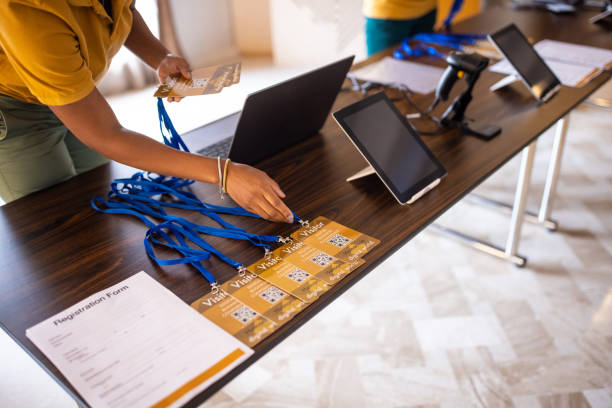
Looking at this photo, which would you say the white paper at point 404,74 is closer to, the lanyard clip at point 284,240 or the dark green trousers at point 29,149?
the lanyard clip at point 284,240

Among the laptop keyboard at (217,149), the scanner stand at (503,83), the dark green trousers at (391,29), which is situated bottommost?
the scanner stand at (503,83)

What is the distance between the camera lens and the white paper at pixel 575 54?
1.93 meters

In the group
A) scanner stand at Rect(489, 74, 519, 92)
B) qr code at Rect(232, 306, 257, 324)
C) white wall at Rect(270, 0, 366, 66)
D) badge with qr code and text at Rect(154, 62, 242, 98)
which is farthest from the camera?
white wall at Rect(270, 0, 366, 66)

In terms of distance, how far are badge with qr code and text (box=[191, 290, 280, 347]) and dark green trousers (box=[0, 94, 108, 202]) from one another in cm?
69

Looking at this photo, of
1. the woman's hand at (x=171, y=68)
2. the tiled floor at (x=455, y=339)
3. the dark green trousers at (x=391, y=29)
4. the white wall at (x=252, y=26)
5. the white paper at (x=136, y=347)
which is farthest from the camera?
the white wall at (x=252, y=26)

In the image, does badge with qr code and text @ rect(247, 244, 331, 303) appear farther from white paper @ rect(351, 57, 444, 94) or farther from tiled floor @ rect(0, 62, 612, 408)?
white paper @ rect(351, 57, 444, 94)

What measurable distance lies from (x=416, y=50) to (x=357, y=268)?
143cm

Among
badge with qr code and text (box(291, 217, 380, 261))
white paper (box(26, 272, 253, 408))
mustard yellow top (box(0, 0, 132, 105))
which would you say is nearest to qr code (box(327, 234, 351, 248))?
badge with qr code and text (box(291, 217, 380, 261))

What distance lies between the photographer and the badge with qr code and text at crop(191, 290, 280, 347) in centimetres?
83

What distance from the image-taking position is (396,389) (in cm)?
164

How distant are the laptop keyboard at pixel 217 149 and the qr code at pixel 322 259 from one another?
0.50m

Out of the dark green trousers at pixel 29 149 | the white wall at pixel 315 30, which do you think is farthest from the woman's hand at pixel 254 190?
the white wall at pixel 315 30

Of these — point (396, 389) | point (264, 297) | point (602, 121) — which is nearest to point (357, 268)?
point (264, 297)

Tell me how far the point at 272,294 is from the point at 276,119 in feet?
1.72
